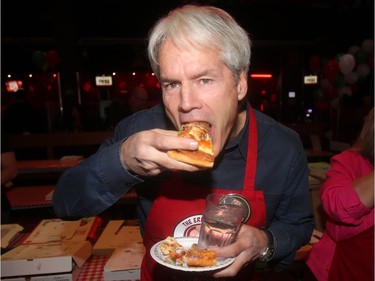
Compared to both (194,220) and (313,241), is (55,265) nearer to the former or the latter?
(194,220)

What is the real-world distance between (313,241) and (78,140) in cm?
662

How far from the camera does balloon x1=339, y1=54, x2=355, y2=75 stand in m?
9.04

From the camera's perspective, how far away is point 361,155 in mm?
2436

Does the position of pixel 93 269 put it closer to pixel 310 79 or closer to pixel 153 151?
pixel 153 151

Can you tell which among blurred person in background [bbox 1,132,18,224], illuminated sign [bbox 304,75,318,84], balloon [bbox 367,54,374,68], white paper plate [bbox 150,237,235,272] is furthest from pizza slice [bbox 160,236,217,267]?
illuminated sign [bbox 304,75,318,84]

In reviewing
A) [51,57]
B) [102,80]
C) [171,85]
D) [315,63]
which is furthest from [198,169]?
[102,80]

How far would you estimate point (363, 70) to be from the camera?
30.2 ft

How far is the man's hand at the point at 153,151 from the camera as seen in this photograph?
120cm

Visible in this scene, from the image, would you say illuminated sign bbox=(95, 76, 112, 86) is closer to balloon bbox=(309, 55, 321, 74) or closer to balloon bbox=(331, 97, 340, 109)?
balloon bbox=(309, 55, 321, 74)

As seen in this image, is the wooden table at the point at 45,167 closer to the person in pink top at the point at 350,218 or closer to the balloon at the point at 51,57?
the person in pink top at the point at 350,218

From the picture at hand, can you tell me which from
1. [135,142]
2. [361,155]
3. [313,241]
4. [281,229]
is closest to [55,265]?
[135,142]

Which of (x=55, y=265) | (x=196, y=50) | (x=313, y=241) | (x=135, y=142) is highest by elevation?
(x=196, y=50)

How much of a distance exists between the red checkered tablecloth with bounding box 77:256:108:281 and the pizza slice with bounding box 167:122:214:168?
1347 mm

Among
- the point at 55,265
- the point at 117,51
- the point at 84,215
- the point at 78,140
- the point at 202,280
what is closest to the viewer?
the point at 84,215
